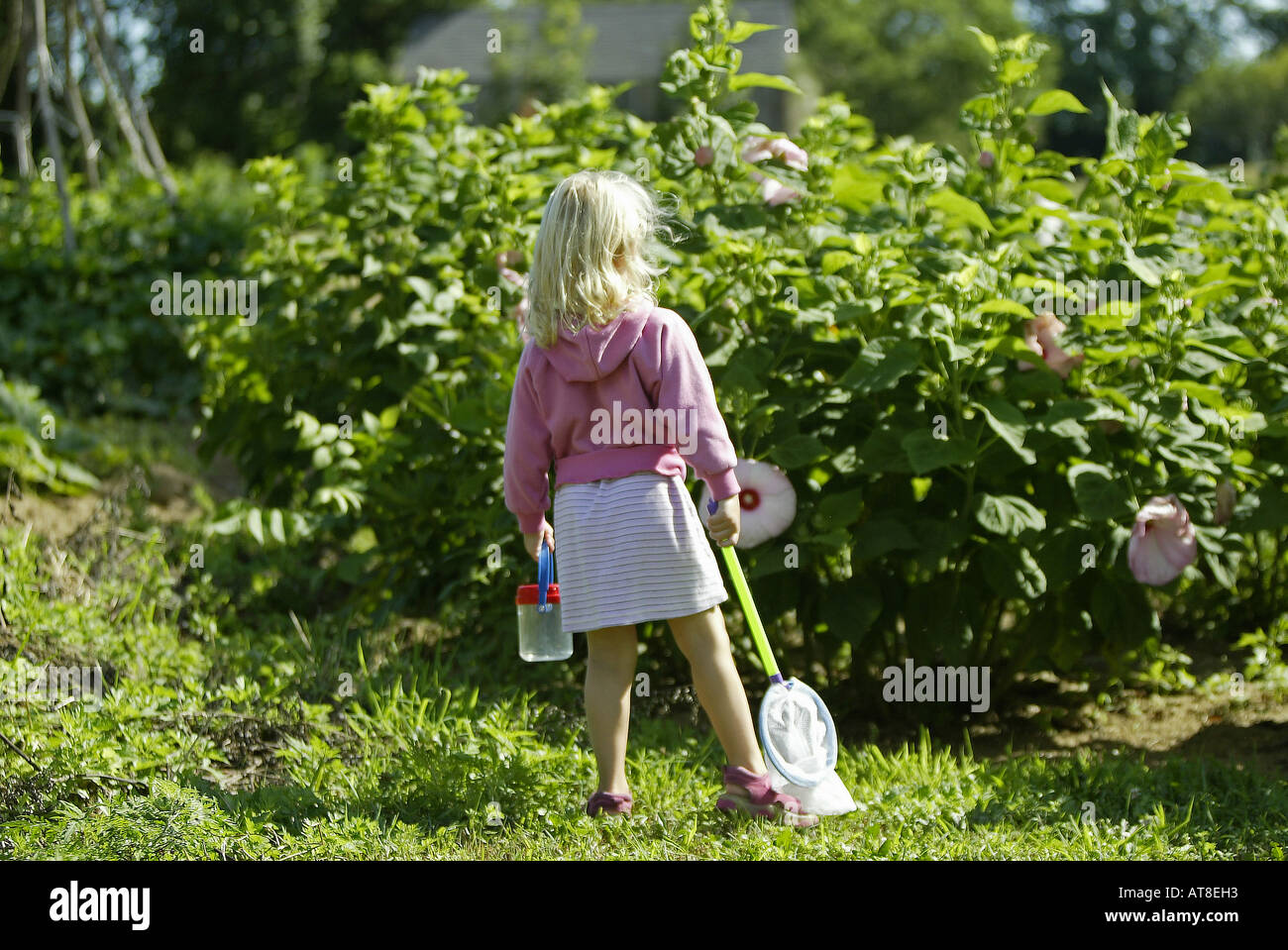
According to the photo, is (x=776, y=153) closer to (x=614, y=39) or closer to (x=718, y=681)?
(x=718, y=681)

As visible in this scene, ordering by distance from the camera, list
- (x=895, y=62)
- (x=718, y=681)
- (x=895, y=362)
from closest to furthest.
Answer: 1. (x=718, y=681)
2. (x=895, y=362)
3. (x=895, y=62)

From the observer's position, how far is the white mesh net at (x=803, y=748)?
275cm

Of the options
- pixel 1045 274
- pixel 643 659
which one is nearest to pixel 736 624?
pixel 643 659

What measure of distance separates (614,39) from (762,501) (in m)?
35.6

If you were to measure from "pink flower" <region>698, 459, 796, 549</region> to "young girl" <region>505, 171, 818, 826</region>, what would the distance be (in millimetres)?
484

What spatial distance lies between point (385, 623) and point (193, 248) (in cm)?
422

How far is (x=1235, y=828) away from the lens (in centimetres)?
283

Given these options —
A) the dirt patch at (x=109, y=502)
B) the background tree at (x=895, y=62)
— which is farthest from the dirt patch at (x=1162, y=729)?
the background tree at (x=895, y=62)

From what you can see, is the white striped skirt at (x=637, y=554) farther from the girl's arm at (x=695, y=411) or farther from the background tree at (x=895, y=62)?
the background tree at (x=895, y=62)

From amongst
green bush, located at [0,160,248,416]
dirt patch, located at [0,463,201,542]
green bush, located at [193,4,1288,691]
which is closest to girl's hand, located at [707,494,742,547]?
green bush, located at [193,4,1288,691]

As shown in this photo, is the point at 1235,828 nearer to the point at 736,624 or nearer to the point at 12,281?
the point at 736,624

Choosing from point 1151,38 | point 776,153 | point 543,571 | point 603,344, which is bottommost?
point 543,571

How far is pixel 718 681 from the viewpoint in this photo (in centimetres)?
271

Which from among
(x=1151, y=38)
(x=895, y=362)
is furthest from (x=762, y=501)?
(x=1151, y=38)
